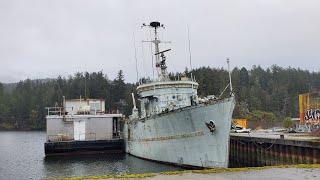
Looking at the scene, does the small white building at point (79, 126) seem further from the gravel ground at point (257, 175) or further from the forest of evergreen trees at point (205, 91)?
the forest of evergreen trees at point (205, 91)

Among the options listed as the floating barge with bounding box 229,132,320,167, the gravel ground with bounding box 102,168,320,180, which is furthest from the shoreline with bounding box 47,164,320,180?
the floating barge with bounding box 229,132,320,167

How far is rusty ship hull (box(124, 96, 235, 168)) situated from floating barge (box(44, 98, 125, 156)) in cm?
1246

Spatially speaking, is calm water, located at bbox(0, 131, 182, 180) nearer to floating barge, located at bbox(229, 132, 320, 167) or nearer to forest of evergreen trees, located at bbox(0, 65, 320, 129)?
floating barge, located at bbox(229, 132, 320, 167)

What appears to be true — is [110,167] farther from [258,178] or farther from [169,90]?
[258,178]

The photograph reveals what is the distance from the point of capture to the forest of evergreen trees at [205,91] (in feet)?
375

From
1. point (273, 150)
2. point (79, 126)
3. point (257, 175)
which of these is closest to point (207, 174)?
point (257, 175)

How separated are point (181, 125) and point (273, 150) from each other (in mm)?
7611

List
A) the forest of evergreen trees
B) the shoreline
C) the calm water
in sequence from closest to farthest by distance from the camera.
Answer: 1. the shoreline
2. the calm water
3. the forest of evergreen trees

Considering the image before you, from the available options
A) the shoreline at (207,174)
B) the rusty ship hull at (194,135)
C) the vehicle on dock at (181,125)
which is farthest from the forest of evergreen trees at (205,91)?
the shoreline at (207,174)

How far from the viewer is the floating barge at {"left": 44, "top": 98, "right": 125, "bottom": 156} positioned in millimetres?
44219

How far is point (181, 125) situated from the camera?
98.1ft

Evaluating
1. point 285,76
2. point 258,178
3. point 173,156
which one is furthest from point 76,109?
point 285,76

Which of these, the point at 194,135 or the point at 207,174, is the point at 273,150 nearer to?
the point at 194,135

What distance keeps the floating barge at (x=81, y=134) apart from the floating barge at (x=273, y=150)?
1589 cm
